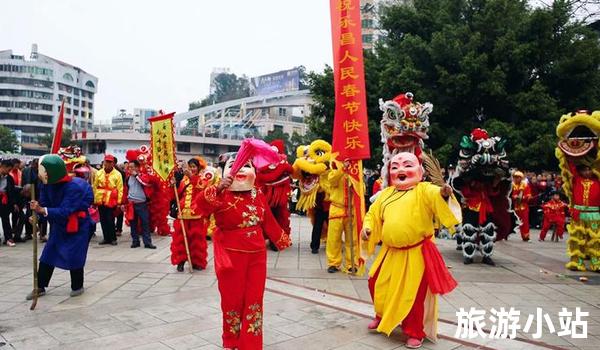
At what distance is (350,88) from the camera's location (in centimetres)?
660

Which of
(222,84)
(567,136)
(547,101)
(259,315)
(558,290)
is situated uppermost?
(222,84)

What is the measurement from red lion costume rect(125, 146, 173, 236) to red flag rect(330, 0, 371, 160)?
185 inches

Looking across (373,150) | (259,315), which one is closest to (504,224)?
(259,315)

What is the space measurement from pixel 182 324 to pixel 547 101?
12581mm

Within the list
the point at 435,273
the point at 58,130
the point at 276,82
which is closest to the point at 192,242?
the point at 58,130

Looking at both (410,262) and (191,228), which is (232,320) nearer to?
(410,262)

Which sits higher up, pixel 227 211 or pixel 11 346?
pixel 227 211

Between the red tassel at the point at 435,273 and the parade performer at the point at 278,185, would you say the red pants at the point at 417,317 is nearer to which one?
the red tassel at the point at 435,273

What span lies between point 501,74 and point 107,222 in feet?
36.7

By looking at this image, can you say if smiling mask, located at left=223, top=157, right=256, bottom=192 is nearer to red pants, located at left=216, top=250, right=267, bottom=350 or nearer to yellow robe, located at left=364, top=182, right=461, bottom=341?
red pants, located at left=216, top=250, right=267, bottom=350

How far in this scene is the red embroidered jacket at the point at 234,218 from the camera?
393 centimetres

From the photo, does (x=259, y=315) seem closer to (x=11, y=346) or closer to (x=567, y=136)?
(x=11, y=346)

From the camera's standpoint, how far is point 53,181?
5492 mm

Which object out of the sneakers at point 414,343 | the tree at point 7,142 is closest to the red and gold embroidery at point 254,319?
the sneakers at point 414,343
